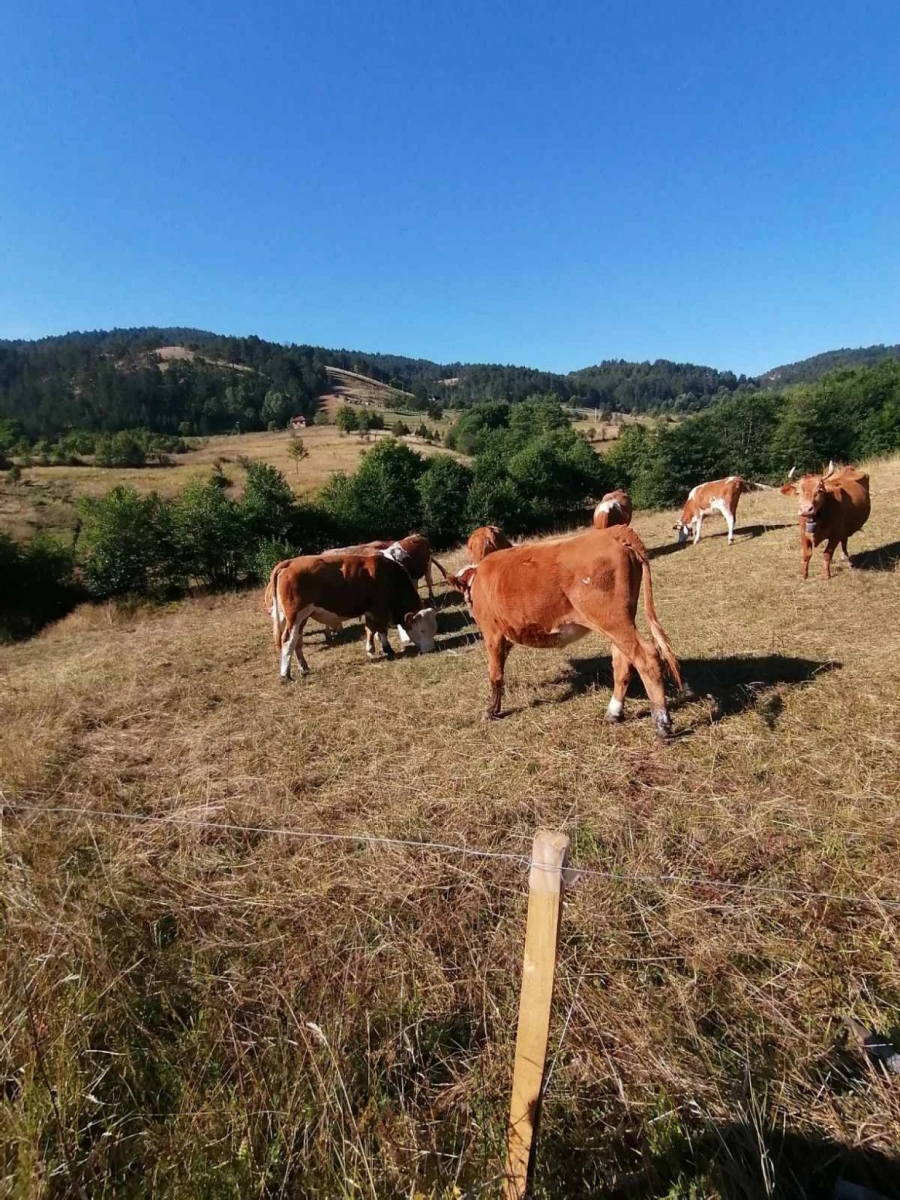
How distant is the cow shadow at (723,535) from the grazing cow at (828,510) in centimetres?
488

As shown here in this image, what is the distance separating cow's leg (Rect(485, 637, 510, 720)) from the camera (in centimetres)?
638

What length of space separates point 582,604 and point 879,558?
25.6 feet

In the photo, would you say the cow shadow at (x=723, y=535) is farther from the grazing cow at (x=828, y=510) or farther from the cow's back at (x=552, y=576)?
the cow's back at (x=552, y=576)

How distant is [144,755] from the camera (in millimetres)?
6090

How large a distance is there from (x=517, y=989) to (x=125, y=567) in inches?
1112

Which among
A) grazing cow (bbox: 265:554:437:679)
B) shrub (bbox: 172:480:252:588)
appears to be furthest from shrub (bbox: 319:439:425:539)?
grazing cow (bbox: 265:554:437:679)

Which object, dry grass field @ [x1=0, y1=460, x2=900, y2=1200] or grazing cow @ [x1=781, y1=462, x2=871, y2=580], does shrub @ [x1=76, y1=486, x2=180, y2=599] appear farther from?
grazing cow @ [x1=781, y1=462, x2=871, y2=580]

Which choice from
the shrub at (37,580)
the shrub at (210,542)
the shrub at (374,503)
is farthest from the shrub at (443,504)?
the shrub at (37,580)

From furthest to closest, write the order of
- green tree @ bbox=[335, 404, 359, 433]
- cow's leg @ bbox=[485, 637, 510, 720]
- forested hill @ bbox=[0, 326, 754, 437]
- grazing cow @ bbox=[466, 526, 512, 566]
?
forested hill @ bbox=[0, 326, 754, 437], green tree @ bbox=[335, 404, 359, 433], grazing cow @ bbox=[466, 526, 512, 566], cow's leg @ bbox=[485, 637, 510, 720]

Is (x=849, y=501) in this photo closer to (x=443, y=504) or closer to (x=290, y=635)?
(x=290, y=635)

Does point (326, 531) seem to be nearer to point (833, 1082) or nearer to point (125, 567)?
point (125, 567)

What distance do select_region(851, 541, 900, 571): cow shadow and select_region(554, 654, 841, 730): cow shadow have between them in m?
4.56

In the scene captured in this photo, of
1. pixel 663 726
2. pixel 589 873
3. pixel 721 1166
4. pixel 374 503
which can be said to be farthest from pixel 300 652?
pixel 374 503

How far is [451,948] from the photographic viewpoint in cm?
313
